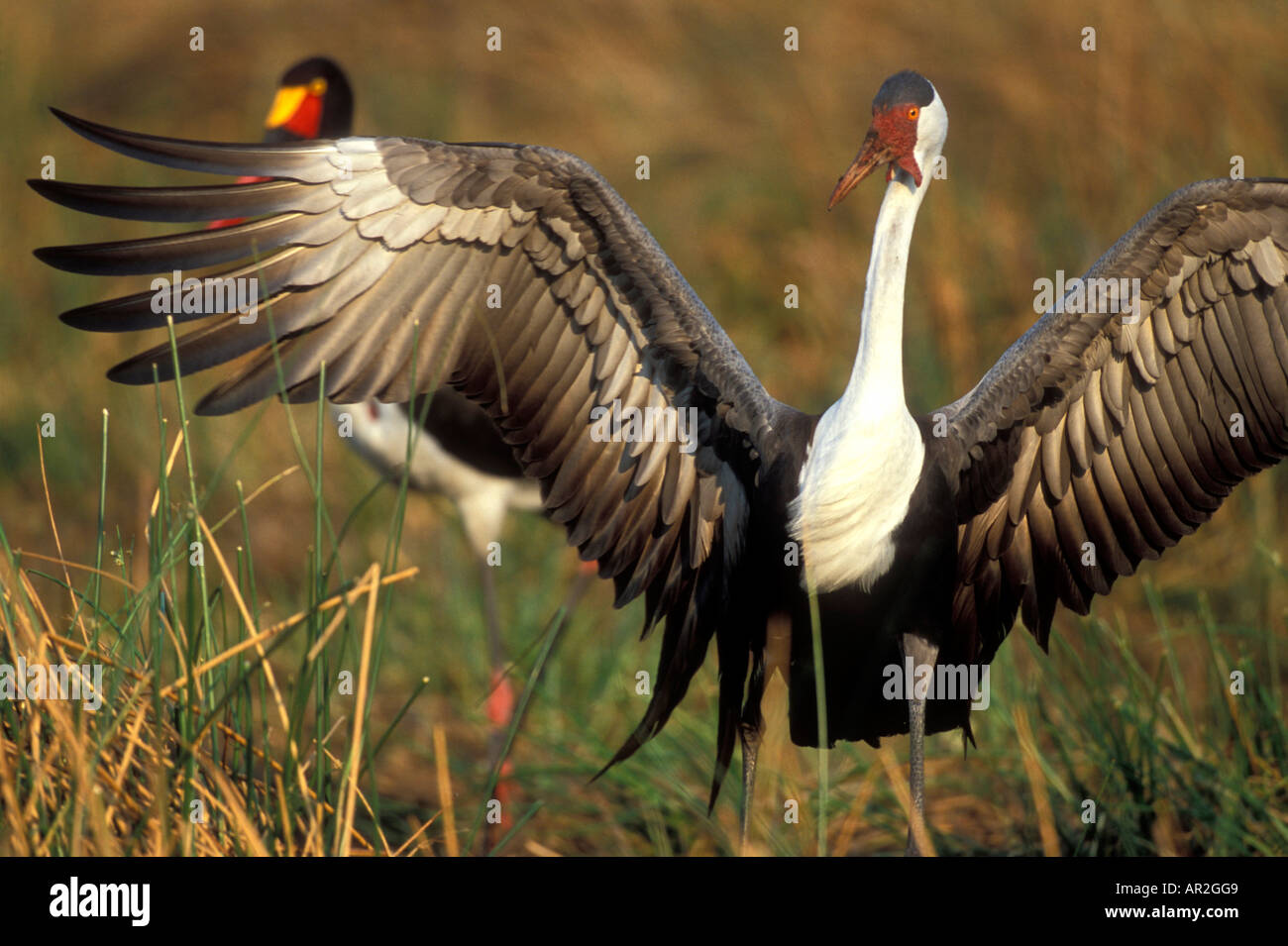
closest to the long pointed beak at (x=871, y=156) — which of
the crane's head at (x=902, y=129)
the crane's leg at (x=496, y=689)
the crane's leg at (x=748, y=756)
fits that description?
the crane's head at (x=902, y=129)

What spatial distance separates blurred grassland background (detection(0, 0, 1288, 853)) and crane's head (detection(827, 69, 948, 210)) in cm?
129

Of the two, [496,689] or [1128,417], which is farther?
[496,689]

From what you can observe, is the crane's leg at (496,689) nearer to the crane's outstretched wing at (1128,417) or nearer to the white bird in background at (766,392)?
the white bird in background at (766,392)

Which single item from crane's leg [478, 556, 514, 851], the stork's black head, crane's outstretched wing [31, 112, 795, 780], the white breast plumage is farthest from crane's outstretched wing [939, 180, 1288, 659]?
the stork's black head

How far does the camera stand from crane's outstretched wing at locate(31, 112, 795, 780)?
10.8 ft

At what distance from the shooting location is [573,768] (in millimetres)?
4703

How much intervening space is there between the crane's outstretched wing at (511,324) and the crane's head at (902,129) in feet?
1.70

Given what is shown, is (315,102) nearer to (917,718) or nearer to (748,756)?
(748,756)

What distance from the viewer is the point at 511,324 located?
3.56m

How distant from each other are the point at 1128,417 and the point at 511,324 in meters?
1.46

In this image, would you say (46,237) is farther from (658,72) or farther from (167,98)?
(658,72)

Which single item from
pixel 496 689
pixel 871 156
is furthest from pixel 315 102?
pixel 871 156

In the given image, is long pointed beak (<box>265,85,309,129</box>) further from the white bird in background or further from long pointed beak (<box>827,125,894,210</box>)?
long pointed beak (<box>827,125,894,210</box>)
